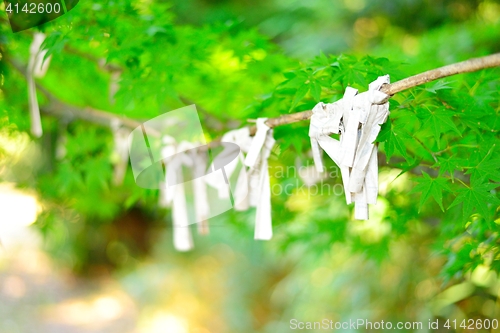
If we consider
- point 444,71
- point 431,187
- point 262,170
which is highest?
point 444,71

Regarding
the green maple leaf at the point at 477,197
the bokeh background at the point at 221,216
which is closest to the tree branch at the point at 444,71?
the bokeh background at the point at 221,216

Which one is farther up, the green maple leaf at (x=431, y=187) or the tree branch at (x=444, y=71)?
the tree branch at (x=444, y=71)

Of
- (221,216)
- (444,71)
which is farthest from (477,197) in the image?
(221,216)

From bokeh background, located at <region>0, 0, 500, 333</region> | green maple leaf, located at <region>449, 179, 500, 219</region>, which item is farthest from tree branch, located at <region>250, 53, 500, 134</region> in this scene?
green maple leaf, located at <region>449, 179, 500, 219</region>

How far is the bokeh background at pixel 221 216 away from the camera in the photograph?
1.42 meters

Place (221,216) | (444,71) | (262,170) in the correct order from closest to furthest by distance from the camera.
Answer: (444,71) < (262,170) < (221,216)

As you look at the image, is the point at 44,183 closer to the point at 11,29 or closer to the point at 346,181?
the point at 11,29

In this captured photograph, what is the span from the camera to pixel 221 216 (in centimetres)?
219

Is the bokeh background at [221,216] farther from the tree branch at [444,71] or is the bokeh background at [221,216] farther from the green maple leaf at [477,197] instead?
the tree branch at [444,71]

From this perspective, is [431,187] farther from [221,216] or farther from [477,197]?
[221,216]

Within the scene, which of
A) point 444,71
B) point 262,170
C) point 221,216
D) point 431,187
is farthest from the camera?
point 221,216

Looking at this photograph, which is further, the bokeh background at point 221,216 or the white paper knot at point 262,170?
the bokeh background at point 221,216

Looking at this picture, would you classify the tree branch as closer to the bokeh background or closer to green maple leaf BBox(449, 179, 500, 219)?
the bokeh background

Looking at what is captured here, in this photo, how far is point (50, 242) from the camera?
422cm
